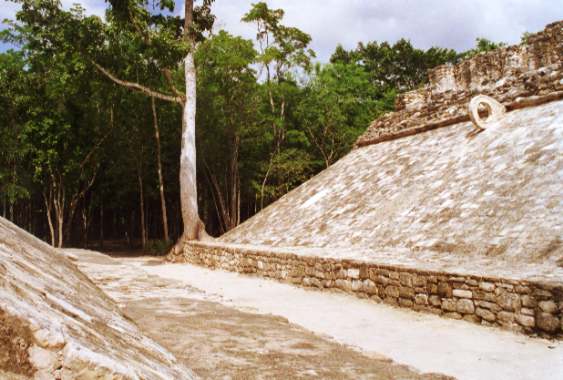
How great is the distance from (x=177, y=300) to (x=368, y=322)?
233cm

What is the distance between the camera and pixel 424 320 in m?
5.64

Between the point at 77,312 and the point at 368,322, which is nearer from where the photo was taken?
the point at 77,312

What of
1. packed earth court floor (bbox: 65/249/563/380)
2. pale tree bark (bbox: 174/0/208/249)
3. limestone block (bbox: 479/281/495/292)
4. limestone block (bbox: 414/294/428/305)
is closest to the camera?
packed earth court floor (bbox: 65/249/563/380)

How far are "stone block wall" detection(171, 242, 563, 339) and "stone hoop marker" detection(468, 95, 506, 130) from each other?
482 cm

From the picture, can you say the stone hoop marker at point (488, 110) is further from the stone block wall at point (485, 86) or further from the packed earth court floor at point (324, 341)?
the packed earth court floor at point (324, 341)

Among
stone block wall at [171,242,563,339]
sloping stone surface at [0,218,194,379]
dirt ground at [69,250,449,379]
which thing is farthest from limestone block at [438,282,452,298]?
sloping stone surface at [0,218,194,379]

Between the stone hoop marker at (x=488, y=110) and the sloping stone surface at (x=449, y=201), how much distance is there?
0.82 feet

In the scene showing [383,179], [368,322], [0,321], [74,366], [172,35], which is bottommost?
[368,322]

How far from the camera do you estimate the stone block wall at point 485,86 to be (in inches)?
387

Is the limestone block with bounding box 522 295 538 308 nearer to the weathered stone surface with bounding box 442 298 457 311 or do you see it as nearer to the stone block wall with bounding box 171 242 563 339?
the stone block wall with bounding box 171 242 563 339

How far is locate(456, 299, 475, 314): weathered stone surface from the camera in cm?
536

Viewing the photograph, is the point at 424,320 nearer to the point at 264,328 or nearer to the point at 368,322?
the point at 368,322

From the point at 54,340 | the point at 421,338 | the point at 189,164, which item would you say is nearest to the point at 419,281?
the point at 421,338

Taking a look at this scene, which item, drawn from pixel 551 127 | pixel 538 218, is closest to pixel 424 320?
pixel 538 218
